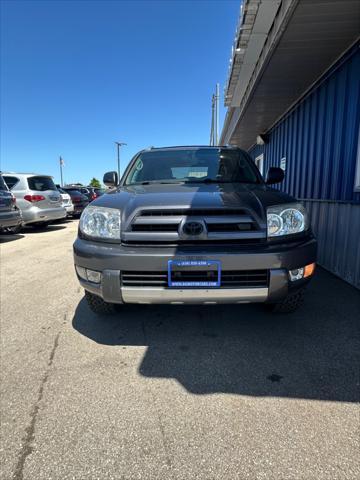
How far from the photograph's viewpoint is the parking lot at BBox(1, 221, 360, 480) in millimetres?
1423

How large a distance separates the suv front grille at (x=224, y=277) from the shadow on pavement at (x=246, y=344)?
588 mm

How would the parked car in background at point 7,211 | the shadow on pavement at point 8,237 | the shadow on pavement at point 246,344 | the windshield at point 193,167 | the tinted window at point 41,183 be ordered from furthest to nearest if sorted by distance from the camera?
the tinted window at point 41,183, the shadow on pavement at point 8,237, the parked car in background at point 7,211, the windshield at point 193,167, the shadow on pavement at point 246,344

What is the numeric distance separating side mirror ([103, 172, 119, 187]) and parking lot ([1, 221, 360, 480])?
5.10 ft

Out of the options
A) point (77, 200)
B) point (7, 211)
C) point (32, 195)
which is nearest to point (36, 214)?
point (32, 195)

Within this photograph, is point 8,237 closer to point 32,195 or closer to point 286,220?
point 32,195

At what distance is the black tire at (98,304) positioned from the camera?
2656mm

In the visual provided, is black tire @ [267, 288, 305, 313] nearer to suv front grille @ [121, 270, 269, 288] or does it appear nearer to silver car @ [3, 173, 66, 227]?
suv front grille @ [121, 270, 269, 288]

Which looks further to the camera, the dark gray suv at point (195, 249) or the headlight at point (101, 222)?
the headlight at point (101, 222)

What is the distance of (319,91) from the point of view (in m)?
5.26

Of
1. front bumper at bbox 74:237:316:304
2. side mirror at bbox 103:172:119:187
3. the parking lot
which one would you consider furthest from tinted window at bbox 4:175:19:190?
front bumper at bbox 74:237:316:304

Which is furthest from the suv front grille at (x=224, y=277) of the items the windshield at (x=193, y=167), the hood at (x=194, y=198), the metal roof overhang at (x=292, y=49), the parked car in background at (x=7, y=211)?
the parked car in background at (x=7, y=211)

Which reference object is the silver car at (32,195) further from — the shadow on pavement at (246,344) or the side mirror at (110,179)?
the shadow on pavement at (246,344)

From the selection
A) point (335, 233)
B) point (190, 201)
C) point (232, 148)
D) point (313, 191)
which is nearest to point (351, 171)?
point (335, 233)

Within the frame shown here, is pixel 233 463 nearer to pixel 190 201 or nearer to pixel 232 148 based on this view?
pixel 190 201
